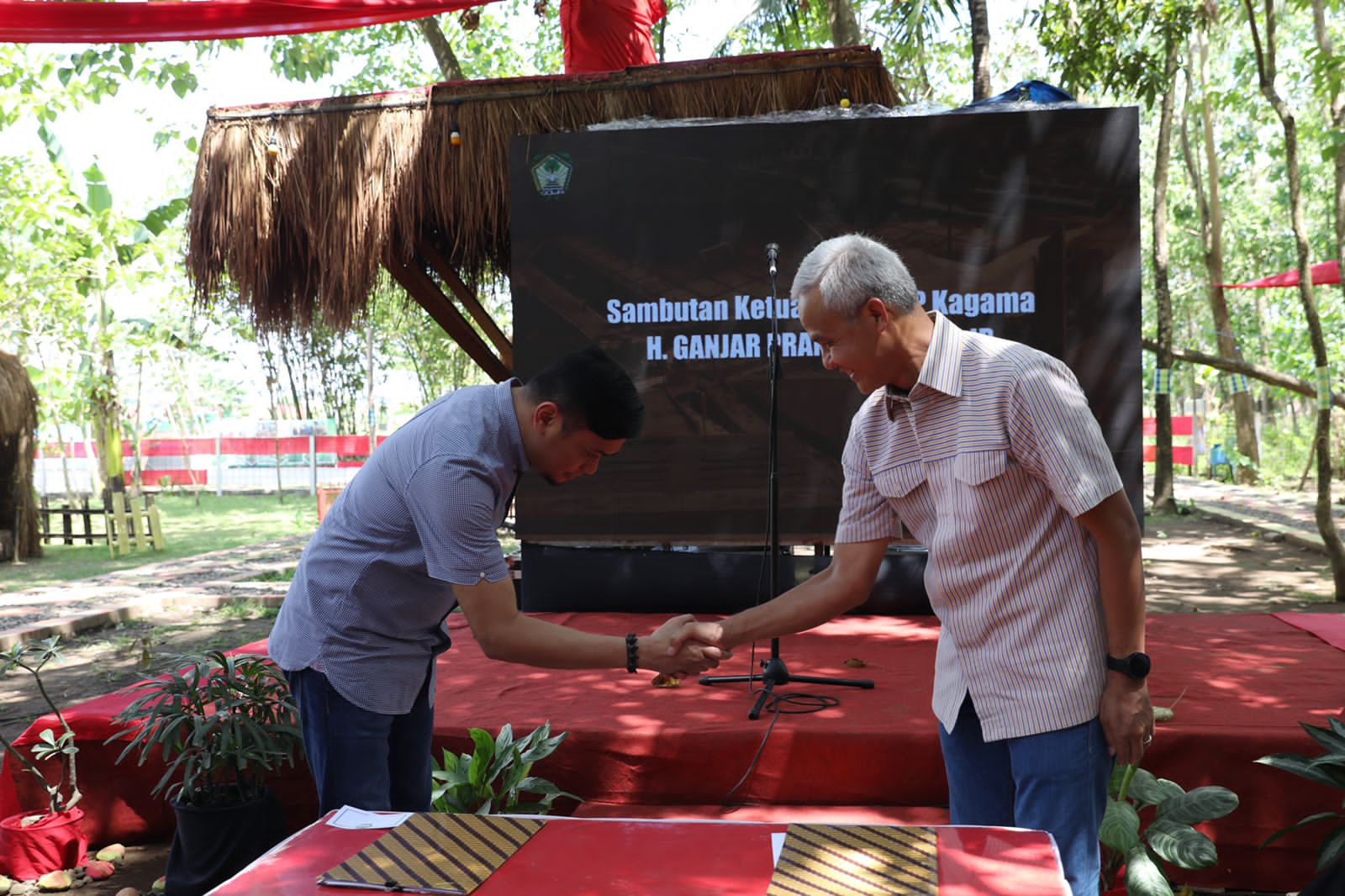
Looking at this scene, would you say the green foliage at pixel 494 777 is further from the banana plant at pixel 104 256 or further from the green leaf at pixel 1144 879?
the banana plant at pixel 104 256

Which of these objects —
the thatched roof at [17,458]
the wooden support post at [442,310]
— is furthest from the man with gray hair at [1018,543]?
the thatched roof at [17,458]

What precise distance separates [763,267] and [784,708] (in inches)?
94.5

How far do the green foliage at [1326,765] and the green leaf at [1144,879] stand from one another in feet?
1.59

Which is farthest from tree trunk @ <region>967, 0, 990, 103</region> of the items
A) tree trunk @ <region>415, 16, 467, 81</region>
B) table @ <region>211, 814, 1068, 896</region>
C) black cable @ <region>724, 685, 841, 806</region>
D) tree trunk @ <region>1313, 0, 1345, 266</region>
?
table @ <region>211, 814, 1068, 896</region>

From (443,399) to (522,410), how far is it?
0.17m

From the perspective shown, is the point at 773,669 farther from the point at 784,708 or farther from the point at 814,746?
the point at 814,746

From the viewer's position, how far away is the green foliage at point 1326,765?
2.92 m

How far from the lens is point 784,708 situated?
3785mm

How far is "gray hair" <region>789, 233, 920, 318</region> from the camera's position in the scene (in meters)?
2.03

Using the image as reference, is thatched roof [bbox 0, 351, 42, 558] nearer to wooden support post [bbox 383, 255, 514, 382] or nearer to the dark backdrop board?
wooden support post [bbox 383, 255, 514, 382]

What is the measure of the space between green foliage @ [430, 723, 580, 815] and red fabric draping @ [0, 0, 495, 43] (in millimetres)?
3891

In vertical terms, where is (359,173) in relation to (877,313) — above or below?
above

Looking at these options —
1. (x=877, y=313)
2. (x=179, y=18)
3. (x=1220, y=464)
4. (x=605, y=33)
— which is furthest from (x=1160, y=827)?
(x=1220, y=464)

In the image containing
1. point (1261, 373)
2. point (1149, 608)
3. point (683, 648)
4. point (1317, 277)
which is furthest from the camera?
point (1317, 277)
